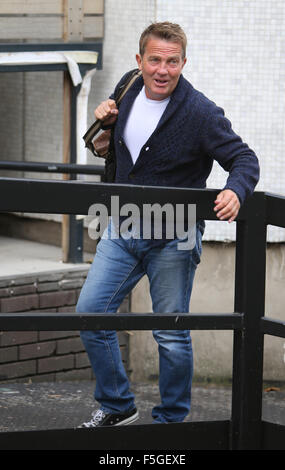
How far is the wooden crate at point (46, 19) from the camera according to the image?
6211mm

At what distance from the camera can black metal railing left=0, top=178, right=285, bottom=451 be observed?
3555mm

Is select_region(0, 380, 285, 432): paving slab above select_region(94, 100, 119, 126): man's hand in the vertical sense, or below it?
below

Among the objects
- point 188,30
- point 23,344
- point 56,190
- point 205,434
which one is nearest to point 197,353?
point 23,344

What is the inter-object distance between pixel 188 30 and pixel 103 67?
2.28ft

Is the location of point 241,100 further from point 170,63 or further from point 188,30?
point 170,63

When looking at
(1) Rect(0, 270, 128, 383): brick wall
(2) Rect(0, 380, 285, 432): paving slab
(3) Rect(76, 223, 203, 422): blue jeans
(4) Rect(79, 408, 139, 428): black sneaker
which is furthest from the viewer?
(1) Rect(0, 270, 128, 383): brick wall

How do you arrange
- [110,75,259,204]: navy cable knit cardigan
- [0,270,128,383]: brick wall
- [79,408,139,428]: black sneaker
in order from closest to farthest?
[110,75,259,204]: navy cable knit cardigan < [79,408,139,428]: black sneaker < [0,270,128,383]: brick wall

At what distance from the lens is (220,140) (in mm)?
3881

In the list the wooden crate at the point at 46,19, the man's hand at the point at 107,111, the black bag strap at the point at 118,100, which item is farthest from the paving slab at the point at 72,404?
the wooden crate at the point at 46,19

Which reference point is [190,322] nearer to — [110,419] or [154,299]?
[154,299]

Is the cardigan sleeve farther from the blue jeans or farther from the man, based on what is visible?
the blue jeans

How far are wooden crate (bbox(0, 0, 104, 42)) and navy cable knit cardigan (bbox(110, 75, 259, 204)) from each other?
2430 millimetres

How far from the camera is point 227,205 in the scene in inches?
141

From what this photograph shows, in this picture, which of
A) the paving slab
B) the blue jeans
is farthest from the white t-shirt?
the paving slab
